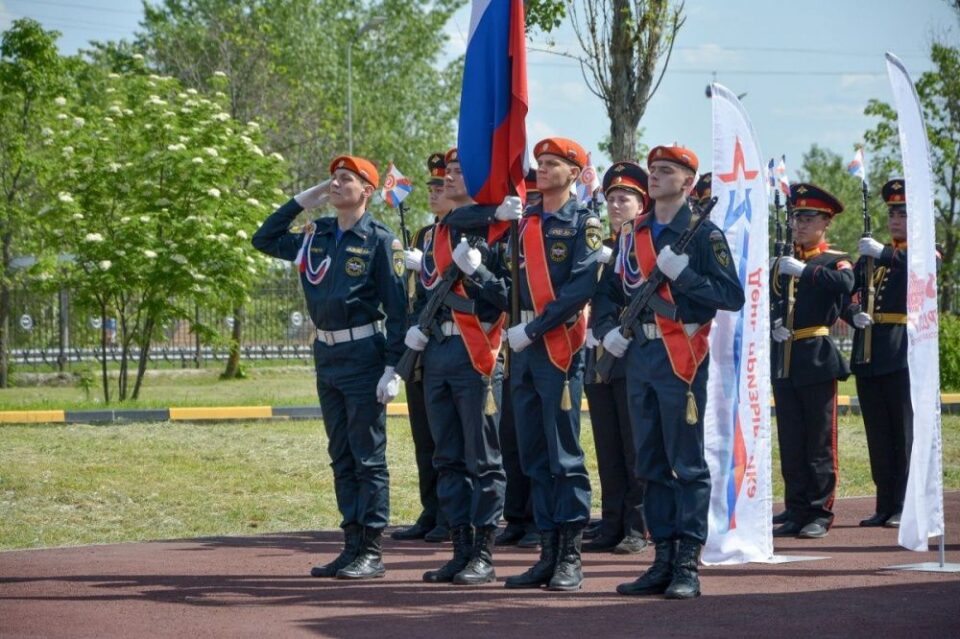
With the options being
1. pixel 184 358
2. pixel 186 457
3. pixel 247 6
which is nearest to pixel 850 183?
pixel 247 6

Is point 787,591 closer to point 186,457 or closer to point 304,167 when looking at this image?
point 186,457

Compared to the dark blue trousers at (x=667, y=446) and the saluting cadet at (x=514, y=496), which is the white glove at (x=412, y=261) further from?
the dark blue trousers at (x=667, y=446)

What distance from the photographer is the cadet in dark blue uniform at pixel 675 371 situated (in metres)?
7.36

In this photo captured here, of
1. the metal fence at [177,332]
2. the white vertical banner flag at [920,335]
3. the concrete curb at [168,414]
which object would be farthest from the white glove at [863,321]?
the metal fence at [177,332]

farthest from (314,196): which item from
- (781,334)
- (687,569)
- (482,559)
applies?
(781,334)

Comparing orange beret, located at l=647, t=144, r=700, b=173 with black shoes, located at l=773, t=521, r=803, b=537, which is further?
black shoes, located at l=773, t=521, r=803, b=537

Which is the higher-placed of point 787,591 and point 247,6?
point 247,6

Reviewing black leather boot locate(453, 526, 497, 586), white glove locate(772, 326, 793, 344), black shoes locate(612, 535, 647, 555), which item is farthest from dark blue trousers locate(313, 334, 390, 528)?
white glove locate(772, 326, 793, 344)

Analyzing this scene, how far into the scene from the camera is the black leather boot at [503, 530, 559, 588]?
7695 mm

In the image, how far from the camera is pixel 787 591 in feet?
24.5

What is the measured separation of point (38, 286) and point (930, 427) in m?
14.9

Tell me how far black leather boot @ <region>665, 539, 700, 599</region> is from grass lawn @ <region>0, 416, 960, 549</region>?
416 centimetres

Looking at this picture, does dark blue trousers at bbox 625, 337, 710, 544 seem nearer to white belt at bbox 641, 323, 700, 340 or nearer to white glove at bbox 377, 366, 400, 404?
white belt at bbox 641, 323, 700, 340

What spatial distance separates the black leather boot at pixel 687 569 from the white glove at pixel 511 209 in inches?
74.5
